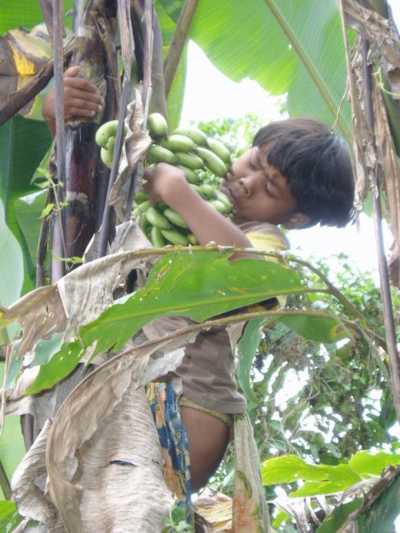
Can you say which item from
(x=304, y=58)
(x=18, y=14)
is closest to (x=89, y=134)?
(x=18, y=14)

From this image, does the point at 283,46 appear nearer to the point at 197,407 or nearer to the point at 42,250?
the point at 42,250

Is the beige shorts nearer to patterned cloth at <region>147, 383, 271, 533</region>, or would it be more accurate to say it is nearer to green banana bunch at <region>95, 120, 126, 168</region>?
patterned cloth at <region>147, 383, 271, 533</region>

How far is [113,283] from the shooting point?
3.70 feet

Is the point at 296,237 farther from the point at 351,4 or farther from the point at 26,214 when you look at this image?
the point at 351,4

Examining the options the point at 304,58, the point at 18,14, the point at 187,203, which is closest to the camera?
the point at 187,203

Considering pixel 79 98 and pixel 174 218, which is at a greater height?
pixel 79 98

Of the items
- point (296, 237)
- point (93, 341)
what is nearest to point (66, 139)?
point (93, 341)

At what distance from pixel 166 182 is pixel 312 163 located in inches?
14.7

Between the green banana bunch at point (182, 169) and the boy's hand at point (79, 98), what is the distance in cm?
10

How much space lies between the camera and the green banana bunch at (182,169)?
1.47 metres

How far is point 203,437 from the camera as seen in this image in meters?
1.47

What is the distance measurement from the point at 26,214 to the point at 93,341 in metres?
0.83

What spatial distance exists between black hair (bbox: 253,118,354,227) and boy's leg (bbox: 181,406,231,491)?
46cm

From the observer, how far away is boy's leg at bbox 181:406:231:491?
1.47 metres
